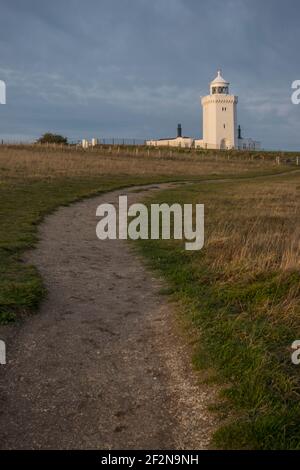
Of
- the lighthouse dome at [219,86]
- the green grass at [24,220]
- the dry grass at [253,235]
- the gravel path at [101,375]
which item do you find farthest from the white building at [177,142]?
the gravel path at [101,375]

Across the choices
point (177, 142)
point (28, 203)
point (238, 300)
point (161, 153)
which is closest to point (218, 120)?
point (177, 142)

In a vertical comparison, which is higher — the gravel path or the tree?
the tree

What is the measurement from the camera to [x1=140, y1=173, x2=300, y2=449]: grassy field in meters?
4.10

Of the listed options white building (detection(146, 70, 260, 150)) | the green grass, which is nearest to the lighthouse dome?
white building (detection(146, 70, 260, 150))

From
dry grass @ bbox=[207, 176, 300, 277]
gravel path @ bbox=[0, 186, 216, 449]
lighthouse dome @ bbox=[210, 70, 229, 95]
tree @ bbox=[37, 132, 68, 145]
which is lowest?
gravel path @ bbox=[0, 186, 216, 449]

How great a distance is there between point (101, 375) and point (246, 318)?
2.19 meters

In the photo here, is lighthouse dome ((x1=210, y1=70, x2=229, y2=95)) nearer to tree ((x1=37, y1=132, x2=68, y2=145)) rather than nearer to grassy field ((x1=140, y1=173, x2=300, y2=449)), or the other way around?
tree ((x1=37, y1=132, x2=68, y2=145))

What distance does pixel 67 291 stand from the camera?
769cm

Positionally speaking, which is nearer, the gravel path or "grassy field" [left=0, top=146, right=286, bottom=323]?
the gravel path

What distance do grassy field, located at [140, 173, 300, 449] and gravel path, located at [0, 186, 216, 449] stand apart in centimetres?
28

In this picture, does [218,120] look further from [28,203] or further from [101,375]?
[101,375]

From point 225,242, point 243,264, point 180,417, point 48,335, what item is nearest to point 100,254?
point 225,242

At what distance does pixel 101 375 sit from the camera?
5.05m
